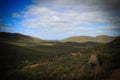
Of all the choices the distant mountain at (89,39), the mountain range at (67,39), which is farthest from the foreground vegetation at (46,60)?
the distant mountain at (89,39)

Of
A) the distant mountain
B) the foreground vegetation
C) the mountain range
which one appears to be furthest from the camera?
the distant mountain

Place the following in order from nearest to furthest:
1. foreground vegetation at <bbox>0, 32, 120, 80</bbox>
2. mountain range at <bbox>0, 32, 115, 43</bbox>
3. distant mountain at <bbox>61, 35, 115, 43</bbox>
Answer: foreground vegetation at <bbox>0, 32, 120, 80</bbox> < mountain range at <bbox>0, 32, 115, 43</bbox> < distant mountain at <bbox>61, 35, 115, 43</bbox>

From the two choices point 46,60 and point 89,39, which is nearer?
point 46,60

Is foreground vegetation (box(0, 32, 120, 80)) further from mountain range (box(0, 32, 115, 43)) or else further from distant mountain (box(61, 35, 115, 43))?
distant mountain (box(61, 35, 115, 43))

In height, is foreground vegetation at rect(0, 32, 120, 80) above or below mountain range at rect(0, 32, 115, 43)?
below

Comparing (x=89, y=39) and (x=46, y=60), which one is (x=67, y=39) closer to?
(x=89, y=39)

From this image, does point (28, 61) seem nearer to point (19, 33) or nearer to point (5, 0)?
point (19, 33)

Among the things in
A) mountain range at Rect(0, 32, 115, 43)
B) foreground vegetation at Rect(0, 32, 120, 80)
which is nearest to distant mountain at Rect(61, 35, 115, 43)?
mountain range at Rect(0, 32, 115, 43)

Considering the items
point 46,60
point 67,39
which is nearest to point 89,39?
A: point 67,39

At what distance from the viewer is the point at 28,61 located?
4973 mm

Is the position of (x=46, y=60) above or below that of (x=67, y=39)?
below

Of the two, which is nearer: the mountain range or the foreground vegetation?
the foreground vegetation

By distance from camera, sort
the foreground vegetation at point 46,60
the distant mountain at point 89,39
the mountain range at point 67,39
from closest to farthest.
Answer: the foreground vegetation at point 46,60, the mountain range at point 67,39, the distant mountain at point 89,39

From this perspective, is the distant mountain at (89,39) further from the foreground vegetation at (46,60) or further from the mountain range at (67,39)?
the foreground vegetation at (46,60)
